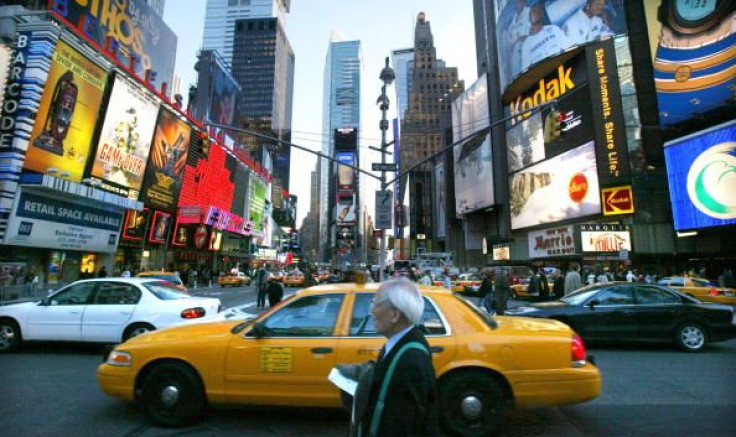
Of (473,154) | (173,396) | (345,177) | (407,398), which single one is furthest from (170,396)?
(345,177)

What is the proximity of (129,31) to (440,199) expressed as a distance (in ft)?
213

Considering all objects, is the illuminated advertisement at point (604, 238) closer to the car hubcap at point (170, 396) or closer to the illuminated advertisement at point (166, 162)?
the illuminated advertisement at point (166, 162)

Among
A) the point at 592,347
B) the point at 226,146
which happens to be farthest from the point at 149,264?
the point at 592,347

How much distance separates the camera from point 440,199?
294ft

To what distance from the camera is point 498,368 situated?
4.05 meters

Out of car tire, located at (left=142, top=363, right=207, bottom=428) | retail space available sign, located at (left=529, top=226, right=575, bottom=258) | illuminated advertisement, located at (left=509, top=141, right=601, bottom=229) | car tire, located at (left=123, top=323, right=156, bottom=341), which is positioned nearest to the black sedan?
car tire, located at (left=142, top=363, right=207, bottom=428)

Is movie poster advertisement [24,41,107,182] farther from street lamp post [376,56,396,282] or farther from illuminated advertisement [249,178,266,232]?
illuminated advertisement [249,178,266,232]

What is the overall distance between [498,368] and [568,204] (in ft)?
143

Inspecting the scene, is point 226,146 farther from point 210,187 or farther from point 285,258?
Answer: point 285,258

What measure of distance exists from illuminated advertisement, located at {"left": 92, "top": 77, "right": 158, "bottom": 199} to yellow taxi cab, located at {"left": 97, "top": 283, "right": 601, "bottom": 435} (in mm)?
29735

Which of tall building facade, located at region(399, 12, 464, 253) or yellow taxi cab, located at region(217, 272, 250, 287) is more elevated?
tall building facade, located at region(399, 12, 464, 253)

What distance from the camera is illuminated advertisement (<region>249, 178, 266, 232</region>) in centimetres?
6994

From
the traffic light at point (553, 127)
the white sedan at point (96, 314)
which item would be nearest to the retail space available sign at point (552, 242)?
the traffic light at point (553, 127)

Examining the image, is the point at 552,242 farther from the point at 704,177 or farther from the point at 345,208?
the point at 345,208
